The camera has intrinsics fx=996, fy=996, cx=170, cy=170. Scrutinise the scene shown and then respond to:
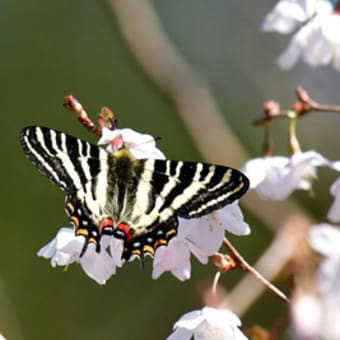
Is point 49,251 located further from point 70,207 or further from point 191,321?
point 191,321

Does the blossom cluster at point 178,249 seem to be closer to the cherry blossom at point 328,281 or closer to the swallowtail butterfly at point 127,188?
the swallowtail butterfly at point 127,188

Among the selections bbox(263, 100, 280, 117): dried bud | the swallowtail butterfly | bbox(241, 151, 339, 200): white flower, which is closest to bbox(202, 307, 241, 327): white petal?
the swallowtail butterfly

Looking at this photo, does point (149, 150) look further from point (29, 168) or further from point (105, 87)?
point (105, 87)

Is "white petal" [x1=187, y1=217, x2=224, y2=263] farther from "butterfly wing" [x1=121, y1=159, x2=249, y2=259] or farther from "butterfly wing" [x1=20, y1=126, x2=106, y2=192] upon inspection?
"butterfly wing" [x1=20, y1=126, x2=106, y2=192]

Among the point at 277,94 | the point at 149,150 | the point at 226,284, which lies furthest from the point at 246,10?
the point at 149,150

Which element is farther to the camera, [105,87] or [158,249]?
[105,87]

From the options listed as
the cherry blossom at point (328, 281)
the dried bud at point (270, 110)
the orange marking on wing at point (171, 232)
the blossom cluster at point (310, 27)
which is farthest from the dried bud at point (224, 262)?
the blossom cluster at point (310, 27)

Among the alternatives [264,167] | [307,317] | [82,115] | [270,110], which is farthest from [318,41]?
[307,317]
